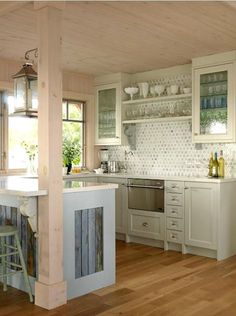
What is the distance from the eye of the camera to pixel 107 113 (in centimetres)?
640

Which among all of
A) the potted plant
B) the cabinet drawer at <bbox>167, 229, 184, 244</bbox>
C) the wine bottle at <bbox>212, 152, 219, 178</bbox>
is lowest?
the cabinet drawer at <bbox>167, 229, 184, 244</bbox>

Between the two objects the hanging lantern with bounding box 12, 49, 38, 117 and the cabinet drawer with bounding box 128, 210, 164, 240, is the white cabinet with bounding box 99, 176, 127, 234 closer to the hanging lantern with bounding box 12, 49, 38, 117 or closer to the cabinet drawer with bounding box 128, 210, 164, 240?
the cabinet drawer with bounding box 128, 210, 164, 240

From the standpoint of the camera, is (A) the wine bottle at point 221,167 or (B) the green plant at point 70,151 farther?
(B) the green plant at point 70,151

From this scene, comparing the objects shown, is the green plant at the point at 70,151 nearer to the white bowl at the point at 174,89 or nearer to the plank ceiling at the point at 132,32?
the plank ceiling at the point at 132,32

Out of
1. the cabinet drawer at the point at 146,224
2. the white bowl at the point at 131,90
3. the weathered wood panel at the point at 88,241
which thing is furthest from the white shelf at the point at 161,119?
the weathered wood panel at the point at 88,241

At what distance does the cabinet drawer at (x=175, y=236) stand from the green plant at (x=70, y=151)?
6.06 ft

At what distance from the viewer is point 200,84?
17.1ft

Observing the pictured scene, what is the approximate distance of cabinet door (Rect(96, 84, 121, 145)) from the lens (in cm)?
620

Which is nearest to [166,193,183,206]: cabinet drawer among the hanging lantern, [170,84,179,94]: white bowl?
[170,84,179,94]: white bowl

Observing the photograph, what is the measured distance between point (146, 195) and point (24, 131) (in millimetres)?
1958

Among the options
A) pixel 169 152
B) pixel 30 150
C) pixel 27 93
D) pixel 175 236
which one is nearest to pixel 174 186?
pixel 175 236

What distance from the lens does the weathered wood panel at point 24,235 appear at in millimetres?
3538

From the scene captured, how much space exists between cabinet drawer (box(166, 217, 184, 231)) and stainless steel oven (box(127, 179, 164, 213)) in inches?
6.5

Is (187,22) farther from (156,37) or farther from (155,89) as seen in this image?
(155,89)
